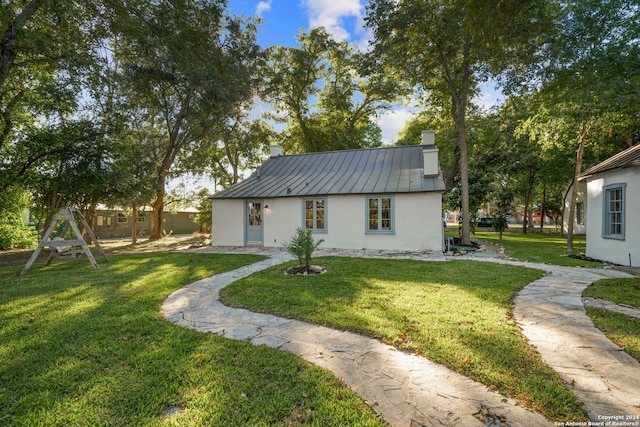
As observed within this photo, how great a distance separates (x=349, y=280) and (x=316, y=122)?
2024 cm

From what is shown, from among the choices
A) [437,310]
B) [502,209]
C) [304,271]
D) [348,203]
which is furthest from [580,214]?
A: [437,310]

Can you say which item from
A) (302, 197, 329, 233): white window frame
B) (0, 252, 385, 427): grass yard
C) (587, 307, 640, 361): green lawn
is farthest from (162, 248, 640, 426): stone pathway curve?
(302, 197, 329, 233): white window frame

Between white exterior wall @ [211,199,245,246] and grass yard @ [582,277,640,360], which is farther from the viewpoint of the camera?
white exterior wall @ [211,199,245,246]

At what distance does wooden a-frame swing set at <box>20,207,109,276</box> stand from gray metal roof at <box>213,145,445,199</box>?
5621 mm

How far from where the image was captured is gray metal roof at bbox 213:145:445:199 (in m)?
12.1

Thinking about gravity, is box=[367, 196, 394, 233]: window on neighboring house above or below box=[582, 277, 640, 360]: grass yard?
above

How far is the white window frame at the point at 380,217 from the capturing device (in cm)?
1187

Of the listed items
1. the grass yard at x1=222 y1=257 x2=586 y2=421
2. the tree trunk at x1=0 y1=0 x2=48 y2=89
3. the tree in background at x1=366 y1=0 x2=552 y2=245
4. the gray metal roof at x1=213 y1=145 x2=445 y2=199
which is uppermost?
the tree in background at x1=366 y1=0 x2=552 y2=245

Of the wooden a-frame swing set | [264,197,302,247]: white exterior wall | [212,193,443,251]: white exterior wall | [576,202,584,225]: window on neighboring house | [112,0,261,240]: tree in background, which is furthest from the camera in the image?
[576,202,584,225]: window on neighboring house

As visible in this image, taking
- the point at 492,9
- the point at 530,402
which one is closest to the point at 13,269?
the point at 530,402

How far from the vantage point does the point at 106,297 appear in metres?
5.42

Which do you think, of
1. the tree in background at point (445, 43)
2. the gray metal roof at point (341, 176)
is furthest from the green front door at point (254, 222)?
the tree in background at point (445, 43)

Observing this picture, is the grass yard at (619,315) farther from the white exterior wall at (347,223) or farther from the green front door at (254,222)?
the green front door at (254,222)

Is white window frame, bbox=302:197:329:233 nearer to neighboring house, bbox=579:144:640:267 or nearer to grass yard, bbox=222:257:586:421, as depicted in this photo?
grass yard, bbox=222:257:586:421
